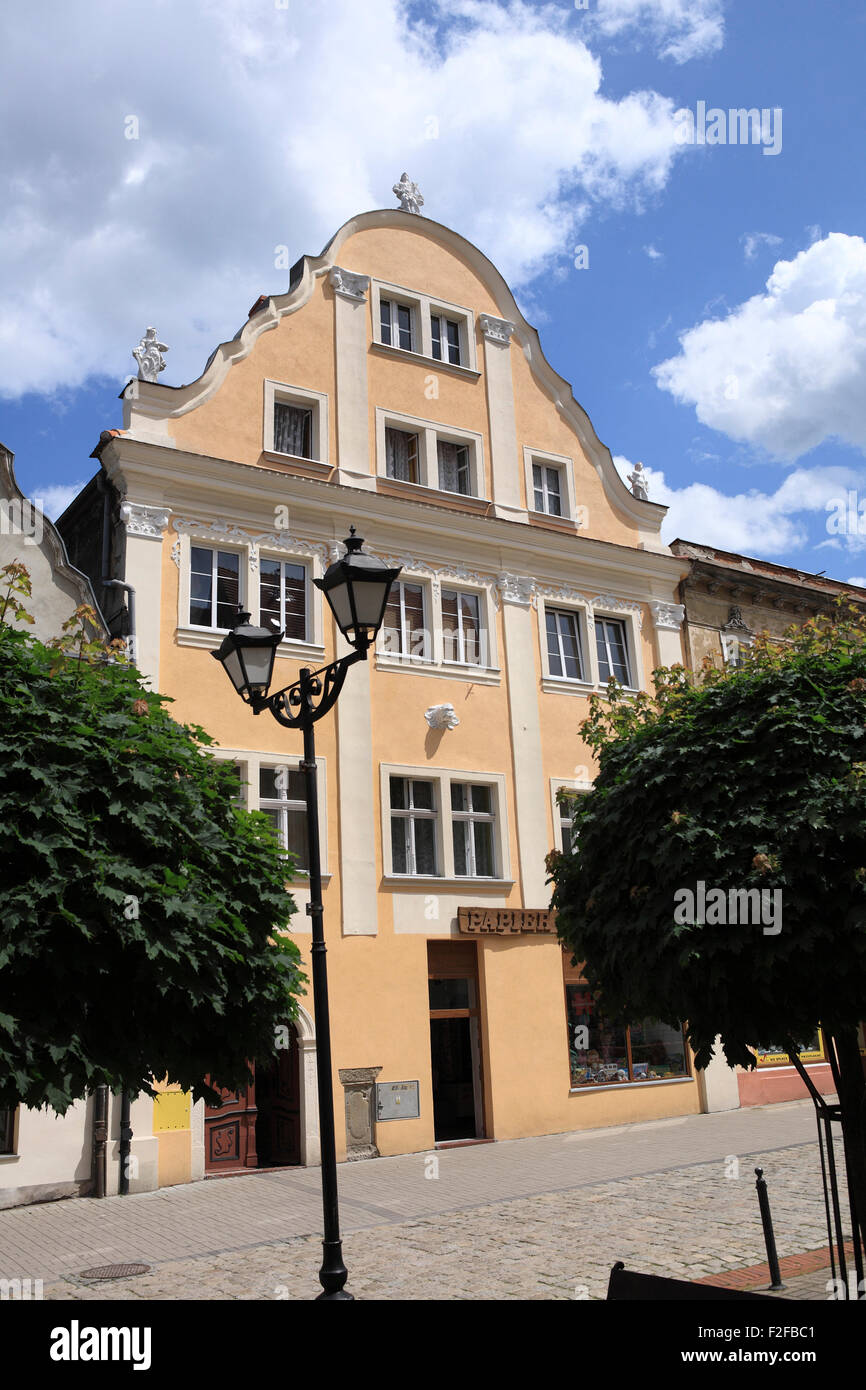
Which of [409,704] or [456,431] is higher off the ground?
[456,431]

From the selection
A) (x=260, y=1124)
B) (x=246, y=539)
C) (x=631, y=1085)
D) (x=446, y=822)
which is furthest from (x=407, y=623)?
(x=631, y=1085)

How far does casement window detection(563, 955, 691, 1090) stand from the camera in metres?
19.6

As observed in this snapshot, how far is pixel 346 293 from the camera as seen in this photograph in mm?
20875

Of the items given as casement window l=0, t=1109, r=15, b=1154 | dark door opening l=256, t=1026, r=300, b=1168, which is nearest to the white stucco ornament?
dark door opening l=256, t=1026, r=300, b=1168

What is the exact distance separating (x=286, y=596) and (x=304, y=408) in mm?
3932

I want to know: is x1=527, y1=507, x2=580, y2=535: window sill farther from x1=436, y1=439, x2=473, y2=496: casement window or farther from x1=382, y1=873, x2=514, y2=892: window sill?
x1=382, y1=873, x2=514, y2=892: window sill

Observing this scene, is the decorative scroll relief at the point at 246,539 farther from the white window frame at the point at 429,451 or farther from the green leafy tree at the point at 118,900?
the green leafy tree at the point at 118,900

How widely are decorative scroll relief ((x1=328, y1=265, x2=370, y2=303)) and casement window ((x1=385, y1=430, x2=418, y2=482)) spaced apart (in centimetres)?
269

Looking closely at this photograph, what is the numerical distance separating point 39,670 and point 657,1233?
25.9 feet

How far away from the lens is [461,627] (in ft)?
67.8

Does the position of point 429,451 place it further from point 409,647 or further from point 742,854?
point 742,854

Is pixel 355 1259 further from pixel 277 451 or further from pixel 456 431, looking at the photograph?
pixel 456 431
